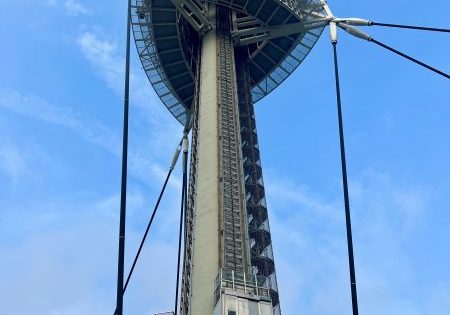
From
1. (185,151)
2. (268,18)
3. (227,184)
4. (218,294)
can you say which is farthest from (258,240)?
(268,18)

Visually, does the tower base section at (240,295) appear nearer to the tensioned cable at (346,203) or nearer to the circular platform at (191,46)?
the tensioned cable at (346,203)

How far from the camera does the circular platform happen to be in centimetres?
6312

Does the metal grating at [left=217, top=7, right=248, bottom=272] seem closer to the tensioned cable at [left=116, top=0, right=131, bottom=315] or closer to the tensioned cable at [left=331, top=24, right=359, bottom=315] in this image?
the tensioned cable at [left=331, top=24, right=359, bottom=315]

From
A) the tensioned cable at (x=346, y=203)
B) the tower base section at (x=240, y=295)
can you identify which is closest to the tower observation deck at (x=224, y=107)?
the tower base section at (x=240, y=295)

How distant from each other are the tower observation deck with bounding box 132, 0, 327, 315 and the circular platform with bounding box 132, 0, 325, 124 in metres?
0.10

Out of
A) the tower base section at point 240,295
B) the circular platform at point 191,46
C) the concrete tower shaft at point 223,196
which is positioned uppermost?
the circular platform at point 191,46

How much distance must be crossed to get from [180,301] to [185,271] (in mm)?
2249

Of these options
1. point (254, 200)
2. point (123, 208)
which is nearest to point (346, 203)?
point (254, 200)

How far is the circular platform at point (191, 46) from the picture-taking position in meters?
63.1

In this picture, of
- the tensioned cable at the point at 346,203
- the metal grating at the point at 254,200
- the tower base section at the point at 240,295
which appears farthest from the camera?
the metal grating at the point at 254,200

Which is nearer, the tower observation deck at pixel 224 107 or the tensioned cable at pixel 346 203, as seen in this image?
the tensioned cable at pixel 346 203

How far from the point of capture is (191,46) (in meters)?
67.1

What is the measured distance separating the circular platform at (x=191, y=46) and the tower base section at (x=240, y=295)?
30097mm

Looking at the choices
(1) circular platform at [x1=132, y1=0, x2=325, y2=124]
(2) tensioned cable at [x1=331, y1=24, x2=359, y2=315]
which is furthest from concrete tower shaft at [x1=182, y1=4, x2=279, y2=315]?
(2) tensioned cable at [x1=331, y1=24, x2=359, y2=315]
